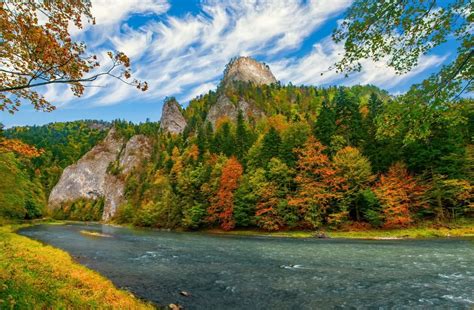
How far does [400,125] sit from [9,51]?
34.5ft

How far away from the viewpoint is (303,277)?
19.9 metres

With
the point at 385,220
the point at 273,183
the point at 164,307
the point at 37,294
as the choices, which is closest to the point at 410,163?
the point at 385,220

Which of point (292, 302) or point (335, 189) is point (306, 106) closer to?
point (335, 189)

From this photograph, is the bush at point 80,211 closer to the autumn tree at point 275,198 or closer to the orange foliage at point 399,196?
the autumn tree at point 275,198

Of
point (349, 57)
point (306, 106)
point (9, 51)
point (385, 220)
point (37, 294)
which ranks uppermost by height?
point (306, 106)

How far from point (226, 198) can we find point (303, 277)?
142 ft

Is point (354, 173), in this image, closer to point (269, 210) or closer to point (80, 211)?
point (269, 210)

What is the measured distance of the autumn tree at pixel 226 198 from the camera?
6125 centimetres

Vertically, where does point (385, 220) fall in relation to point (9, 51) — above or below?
below

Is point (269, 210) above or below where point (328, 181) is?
below

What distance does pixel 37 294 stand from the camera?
9.59m

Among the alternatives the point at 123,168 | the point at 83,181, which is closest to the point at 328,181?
the point at 123,168

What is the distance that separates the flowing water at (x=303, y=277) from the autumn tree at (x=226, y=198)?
2993cm

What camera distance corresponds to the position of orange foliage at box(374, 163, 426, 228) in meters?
45.7
